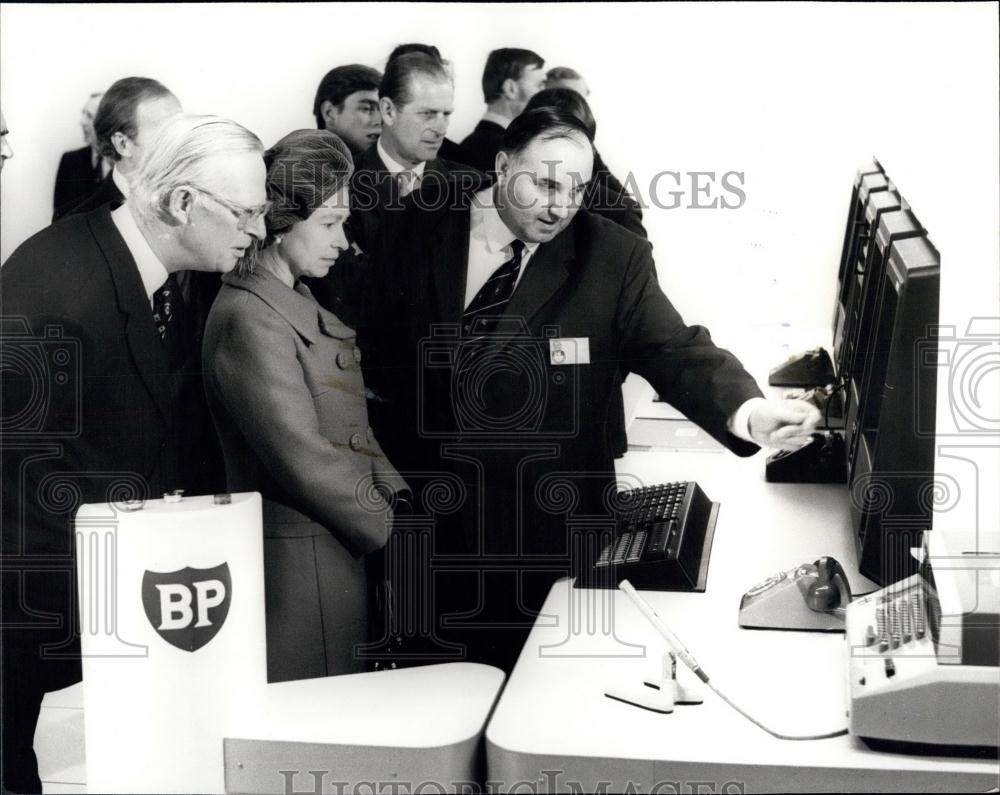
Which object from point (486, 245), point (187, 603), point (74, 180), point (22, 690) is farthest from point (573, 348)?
point (22, 690)

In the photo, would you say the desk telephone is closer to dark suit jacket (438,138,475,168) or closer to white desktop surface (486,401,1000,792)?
white desktop surface (486,401,1000,792)


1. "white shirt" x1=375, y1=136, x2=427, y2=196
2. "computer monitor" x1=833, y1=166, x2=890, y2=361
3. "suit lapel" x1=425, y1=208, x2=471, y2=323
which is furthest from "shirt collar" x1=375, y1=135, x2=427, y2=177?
"computer monitor" x1=833, y1=166, x2=890, y2=361

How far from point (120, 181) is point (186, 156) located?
0.48ft

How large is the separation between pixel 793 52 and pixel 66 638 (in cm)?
188

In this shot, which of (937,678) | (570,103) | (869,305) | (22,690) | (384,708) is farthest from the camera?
(22,690)

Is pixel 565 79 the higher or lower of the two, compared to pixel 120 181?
higher

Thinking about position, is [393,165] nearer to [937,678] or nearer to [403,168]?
[403,168]

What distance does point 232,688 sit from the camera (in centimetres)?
176

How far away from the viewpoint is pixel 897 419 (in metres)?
1.83

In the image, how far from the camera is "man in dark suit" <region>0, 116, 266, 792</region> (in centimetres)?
214

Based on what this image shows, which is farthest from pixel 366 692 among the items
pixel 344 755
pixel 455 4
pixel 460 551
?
pixel 455 4

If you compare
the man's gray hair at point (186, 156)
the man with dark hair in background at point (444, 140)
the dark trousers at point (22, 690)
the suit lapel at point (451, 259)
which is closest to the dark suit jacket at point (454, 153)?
the man with dark hair in background at point (444, 140)

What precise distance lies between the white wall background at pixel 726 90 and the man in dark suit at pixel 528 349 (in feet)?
0.31

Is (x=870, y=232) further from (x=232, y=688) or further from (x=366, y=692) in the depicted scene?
(x=232, y=688)
